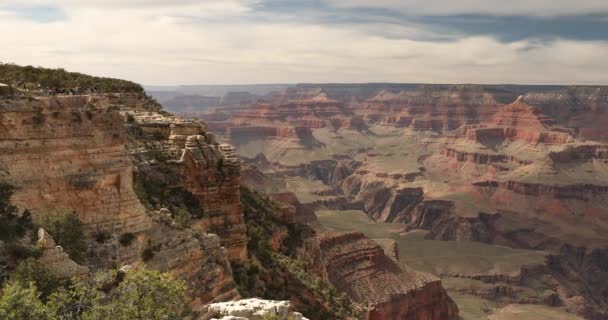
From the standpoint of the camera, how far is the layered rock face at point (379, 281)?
2178 inches

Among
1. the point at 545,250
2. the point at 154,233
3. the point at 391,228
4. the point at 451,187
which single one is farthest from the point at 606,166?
the point at 154,233

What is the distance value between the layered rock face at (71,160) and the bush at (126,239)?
24 cm

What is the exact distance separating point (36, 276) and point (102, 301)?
178 cm

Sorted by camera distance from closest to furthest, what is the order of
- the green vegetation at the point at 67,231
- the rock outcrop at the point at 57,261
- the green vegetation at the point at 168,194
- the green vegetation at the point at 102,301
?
the green vegetation at the point at 102,301, the rock outcrop at the point at 57,261, the green vegetation at the point at 67,231, the green vegetation at the point at 168,194

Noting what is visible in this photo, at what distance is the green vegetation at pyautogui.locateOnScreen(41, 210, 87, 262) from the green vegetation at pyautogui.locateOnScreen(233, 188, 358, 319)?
29.2 feet

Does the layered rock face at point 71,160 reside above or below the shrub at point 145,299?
Result: above

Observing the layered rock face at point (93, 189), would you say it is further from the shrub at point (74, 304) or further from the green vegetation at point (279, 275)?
the green vegetation at point (279, 275)

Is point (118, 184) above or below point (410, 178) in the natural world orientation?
above

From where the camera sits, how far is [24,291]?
12891mm

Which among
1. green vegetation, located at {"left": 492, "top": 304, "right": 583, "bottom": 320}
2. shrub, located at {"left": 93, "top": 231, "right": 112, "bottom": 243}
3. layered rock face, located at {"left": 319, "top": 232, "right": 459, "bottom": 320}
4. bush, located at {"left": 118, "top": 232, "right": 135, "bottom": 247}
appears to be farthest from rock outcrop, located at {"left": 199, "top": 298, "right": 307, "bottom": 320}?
green vegetation, located at {"left": 492, "top": 304, "right": 583, "bottom": 320}

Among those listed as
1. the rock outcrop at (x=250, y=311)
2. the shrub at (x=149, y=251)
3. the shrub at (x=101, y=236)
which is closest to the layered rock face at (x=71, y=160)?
the shrub at (x=101, y=236)

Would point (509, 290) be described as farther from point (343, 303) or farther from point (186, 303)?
point (186, 303)

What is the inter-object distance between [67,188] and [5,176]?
6.73 ft

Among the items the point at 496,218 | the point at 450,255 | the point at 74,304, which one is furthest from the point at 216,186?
the point at 496,218
